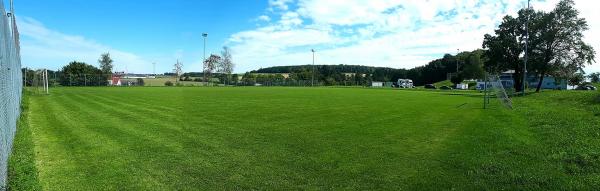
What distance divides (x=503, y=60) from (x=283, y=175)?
46.5 m

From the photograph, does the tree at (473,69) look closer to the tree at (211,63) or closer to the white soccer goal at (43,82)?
the tree at (211,63)

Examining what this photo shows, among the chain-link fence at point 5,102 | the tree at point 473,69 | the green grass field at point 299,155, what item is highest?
the tree at point 473,69

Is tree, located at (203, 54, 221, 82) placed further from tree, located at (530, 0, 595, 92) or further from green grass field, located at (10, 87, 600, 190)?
green grass field, located at (10, 87, 600, 190)

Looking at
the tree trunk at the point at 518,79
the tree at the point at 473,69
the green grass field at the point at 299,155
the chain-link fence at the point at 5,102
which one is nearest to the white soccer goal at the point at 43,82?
the green grass field at the point at 299,155

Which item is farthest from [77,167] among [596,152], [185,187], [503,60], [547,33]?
[503,60]

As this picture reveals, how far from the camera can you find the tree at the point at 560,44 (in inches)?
1635

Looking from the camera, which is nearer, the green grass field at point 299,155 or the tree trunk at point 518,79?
the green grass field at point 299,155

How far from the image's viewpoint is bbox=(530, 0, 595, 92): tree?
41531 mm

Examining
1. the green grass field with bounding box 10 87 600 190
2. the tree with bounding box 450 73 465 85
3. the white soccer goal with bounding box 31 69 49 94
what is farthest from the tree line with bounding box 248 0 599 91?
the tree with bounding box 450 73 465 85

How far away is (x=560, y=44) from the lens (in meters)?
42.1

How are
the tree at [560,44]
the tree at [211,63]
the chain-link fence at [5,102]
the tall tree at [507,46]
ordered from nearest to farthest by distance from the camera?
the chain-link fence at [5,102], the tree at [560,44], the tall tree at [507,46], the tree at [211,63]

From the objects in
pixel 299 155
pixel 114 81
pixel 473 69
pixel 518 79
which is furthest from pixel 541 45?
pixel 114 81

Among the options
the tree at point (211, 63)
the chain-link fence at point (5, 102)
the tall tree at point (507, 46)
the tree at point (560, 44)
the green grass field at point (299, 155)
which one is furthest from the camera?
the tree at point (211, 63)

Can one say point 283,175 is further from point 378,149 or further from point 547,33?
point 547,33
